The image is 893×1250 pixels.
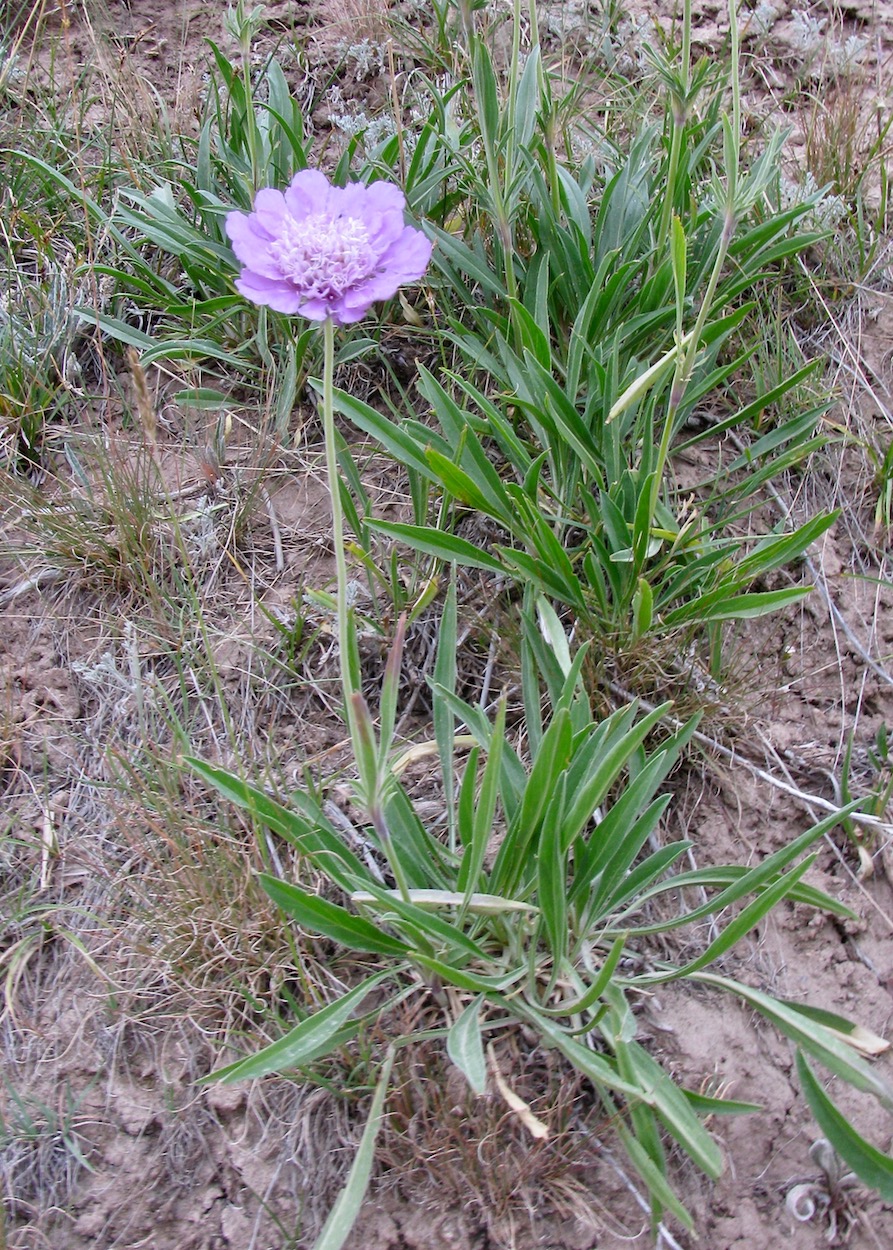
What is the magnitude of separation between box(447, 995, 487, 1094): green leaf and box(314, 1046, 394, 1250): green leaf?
6.1 inches

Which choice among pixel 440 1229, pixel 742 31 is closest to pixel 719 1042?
pixel 440 1229

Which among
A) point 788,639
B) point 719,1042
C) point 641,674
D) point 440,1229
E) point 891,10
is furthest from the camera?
point 891,10

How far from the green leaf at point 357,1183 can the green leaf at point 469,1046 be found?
0.15 meters

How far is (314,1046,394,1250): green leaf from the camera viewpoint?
53.3 inches

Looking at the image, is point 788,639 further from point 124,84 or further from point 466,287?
point 124,84

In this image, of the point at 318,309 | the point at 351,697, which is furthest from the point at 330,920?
the point at 318,309

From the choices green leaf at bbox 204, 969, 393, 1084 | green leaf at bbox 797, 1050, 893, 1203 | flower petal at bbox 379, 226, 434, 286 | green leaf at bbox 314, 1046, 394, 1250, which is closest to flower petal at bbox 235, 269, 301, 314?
flower petal at bbox 379, 226, 434, 286

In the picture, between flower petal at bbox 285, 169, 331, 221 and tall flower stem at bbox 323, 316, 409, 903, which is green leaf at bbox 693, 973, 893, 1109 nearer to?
tall flower stem at bbox 323, 316, 409, 903

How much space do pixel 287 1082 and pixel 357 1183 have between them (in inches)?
10.0

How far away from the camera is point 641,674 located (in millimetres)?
1931

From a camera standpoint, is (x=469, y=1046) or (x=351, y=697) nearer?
(x=351, y=697)

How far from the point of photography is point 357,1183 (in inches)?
55.8

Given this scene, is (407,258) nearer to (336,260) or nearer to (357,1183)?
(336,260)

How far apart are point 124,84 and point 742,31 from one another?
5.91ft
